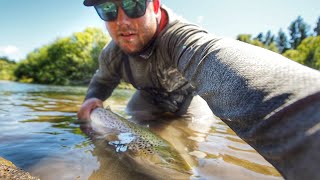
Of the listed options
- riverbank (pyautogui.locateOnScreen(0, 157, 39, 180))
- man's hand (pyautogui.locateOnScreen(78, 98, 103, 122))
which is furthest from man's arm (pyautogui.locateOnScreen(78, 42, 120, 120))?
riverbank (pyautogui.locateOnScreen(0, 157, 39, 180))

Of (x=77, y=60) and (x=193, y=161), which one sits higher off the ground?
(x=193, y=161)

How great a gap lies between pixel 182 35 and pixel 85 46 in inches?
1825

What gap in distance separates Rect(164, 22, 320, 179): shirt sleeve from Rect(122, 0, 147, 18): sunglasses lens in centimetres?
149

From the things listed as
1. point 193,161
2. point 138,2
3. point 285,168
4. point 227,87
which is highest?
point 138,2

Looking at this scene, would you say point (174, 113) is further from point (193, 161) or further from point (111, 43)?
point (193, 161)

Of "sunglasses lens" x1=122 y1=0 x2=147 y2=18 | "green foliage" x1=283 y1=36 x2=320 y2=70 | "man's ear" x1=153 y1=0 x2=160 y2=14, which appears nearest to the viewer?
"sunglasses lens" x1=122 y1=0 x2=147 y2=18

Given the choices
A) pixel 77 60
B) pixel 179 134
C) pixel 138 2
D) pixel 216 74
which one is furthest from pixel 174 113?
pixel 77 60

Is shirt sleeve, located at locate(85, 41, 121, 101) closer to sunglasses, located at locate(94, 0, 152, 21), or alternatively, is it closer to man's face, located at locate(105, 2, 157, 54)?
man's face, located at locate(105, 2, 157, 54)

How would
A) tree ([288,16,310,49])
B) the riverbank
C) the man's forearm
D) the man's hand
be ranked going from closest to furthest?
the man's forearm → the riverbank → the man's hand → tree ([288,16,310,49])

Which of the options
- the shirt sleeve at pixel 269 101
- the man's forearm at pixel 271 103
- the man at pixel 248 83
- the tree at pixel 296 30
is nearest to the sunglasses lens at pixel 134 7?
the man at pixel 248 83

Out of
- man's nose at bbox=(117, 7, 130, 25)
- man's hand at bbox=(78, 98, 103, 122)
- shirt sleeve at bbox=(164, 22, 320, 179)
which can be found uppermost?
A: man's nose at bbox=(117, 7, 130, 25)

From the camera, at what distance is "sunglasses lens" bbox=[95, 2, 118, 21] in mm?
2830

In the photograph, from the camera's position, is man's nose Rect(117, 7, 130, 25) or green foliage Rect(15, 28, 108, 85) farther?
green foliage Rect(15, 28, 108, 85)

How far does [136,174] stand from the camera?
5.77 ft
